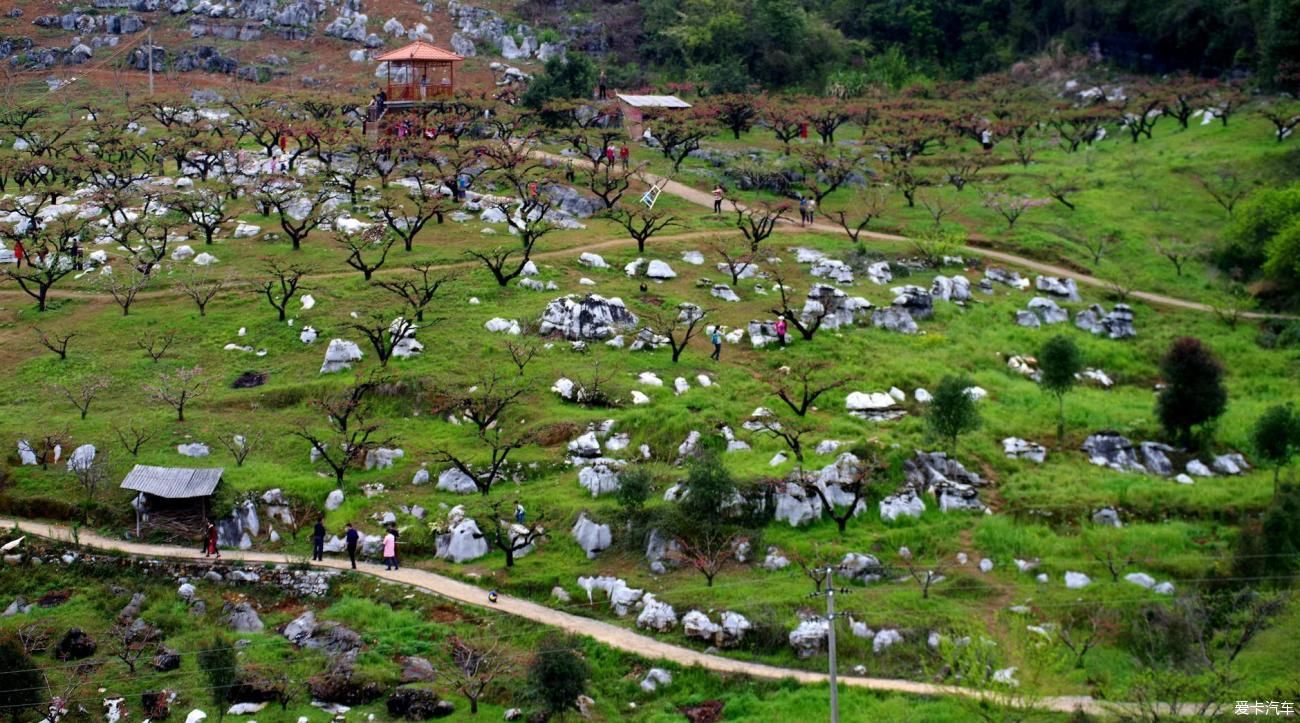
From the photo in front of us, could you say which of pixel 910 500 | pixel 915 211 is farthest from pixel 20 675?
pixel 915 211

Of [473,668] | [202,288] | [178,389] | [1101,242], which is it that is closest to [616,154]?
[1101,242]

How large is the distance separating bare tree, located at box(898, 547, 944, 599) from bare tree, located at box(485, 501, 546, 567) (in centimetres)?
959

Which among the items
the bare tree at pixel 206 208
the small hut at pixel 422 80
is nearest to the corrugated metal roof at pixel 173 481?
the bare tree at pixel 206 208

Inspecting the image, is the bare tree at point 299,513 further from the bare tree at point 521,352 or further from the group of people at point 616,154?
the group of people at point 616,154

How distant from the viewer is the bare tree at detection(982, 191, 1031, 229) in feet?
206

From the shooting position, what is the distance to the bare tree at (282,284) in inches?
1955

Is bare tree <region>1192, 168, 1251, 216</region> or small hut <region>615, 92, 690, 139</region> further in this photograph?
small hut <region>615, 92, 690, 139</region>

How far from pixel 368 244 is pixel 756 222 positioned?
17.0m

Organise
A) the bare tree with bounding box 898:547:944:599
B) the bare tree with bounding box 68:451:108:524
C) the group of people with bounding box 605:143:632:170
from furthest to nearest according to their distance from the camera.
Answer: the group of people with bounding box 605:143:632:170 < the bare tree with bounding box 68:451:108:524 < the bare tree with bounding box 898:547:944:599

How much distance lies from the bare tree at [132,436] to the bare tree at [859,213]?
30.3m

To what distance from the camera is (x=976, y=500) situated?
125ft

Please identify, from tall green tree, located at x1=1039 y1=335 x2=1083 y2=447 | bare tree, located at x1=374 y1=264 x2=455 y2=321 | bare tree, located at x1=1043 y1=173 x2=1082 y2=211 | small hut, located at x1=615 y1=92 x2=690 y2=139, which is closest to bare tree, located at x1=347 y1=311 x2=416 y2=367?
bare tree, located at x1=374 y1=264 x2=455 y2=321

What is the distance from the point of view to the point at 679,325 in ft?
159

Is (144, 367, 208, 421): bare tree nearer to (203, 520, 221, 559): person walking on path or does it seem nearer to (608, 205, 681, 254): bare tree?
(203, 520, 221, 559): person walking on path
